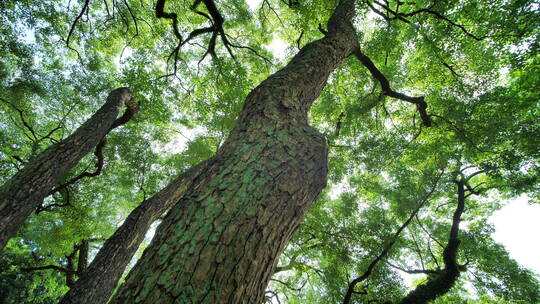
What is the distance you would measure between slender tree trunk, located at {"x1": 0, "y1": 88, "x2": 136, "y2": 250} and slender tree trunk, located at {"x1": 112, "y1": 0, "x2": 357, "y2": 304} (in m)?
3.51

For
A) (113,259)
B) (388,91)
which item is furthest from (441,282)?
(113,259)

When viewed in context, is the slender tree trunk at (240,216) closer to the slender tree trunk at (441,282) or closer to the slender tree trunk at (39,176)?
the slender tree trunk at (39,176)

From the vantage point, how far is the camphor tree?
5.28m

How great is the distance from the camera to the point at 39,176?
10.7 ft

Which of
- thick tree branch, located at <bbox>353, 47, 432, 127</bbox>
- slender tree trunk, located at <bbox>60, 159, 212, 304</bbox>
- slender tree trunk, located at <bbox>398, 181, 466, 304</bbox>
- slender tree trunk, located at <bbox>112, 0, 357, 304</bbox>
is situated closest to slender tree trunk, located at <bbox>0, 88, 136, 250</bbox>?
slender tree trunk, located at <bbox>60, 159, 212, 304</bbox>

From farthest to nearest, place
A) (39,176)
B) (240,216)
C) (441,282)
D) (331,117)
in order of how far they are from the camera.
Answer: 1. (331,117)
2. (441,282)
3. (39,176)
4. (240,216)

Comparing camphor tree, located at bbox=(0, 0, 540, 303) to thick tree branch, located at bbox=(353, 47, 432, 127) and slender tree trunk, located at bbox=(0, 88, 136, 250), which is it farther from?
slender tree trunk, located at bbox=(0, 88, 136, 250)

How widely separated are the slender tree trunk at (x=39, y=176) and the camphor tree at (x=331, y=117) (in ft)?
4.33

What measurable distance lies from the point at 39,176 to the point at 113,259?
5.74 feet

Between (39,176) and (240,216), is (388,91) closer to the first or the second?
(240,216)

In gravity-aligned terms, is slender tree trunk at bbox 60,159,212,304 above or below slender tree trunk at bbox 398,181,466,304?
below

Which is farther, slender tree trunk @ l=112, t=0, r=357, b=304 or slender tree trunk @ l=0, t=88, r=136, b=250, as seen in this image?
slender tree trunk @ l=0, t=88, r=136, b=250

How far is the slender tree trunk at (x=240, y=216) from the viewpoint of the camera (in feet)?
2.54

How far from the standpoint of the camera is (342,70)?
24.9 ft
